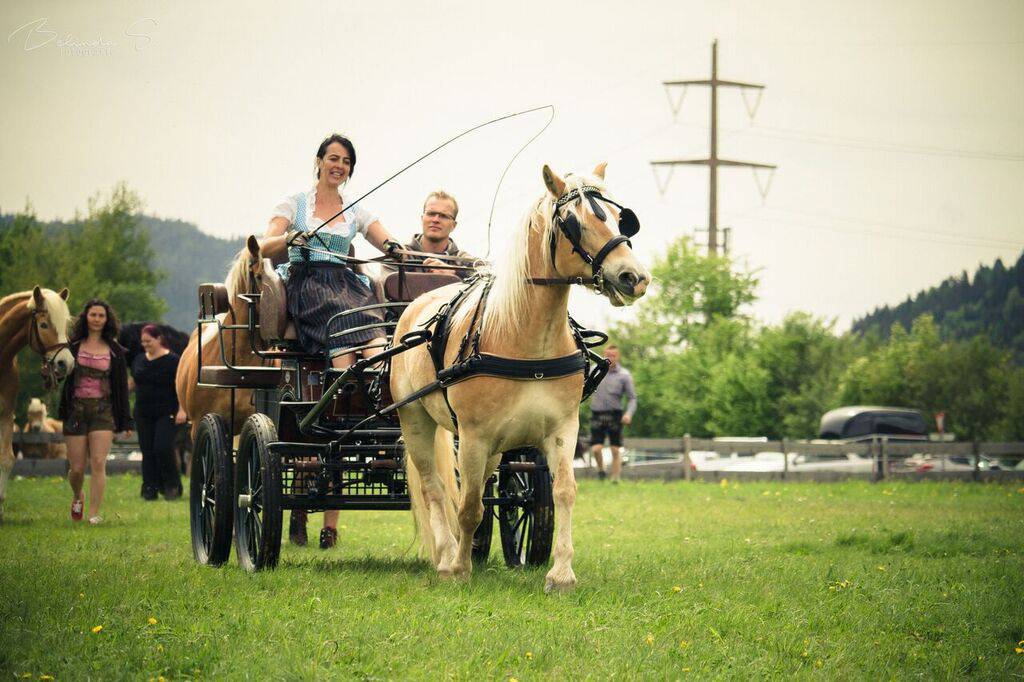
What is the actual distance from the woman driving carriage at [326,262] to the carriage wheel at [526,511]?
4.12 feet

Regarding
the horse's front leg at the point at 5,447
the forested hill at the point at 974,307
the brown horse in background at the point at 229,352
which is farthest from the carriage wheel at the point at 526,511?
the forested hill at the point at 974,307

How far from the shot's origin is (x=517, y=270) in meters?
6.58

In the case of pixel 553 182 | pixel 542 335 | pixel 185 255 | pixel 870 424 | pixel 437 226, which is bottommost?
pixel 870 424

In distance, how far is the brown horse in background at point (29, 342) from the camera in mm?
11500

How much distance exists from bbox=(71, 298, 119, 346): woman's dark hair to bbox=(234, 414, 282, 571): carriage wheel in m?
4.90

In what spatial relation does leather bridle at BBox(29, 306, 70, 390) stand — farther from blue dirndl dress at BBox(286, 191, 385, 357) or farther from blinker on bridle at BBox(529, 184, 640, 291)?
blinker on bridle at BBox(529, 184, 640, 291)

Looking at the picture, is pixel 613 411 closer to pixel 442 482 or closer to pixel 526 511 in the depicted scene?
pixel 526 511

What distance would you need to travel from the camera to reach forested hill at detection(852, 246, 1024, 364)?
8394 cm

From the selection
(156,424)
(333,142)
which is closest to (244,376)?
(333,142)

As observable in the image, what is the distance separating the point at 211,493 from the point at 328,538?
148 centimetres

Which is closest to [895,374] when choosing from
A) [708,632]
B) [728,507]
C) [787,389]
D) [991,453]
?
[787,389]

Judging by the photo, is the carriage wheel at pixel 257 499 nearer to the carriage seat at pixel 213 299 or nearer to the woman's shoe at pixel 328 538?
the carriage seat at pixel 213 299

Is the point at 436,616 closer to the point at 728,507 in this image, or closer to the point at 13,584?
the point at 13,584

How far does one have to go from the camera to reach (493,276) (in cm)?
695
